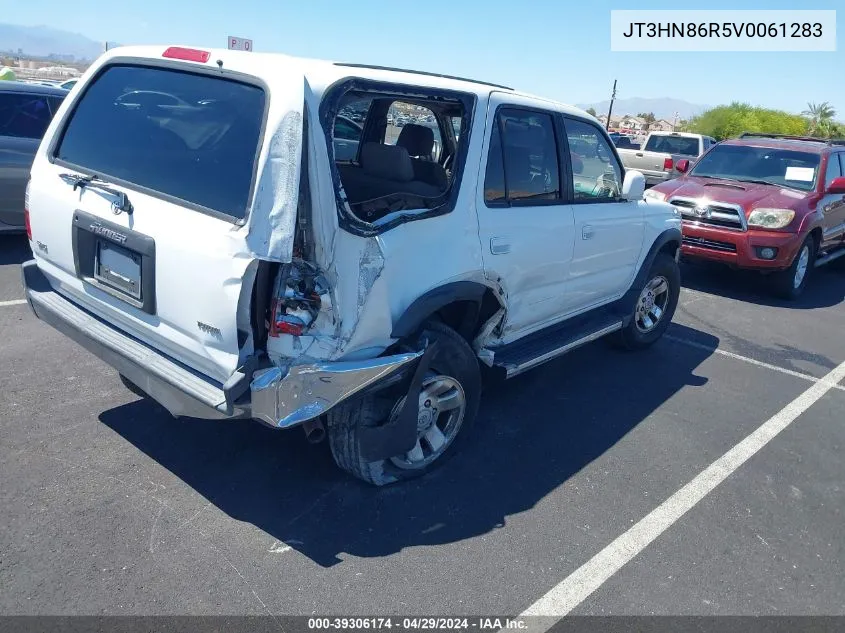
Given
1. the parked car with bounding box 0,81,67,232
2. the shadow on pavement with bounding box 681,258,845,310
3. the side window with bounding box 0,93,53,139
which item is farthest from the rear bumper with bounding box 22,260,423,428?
the shadow on pavement with bounding box 681,258,845,310

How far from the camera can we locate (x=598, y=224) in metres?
4.91

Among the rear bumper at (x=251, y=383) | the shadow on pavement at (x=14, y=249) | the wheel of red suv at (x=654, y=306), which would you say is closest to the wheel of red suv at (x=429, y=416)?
the rear bumper at (x=251, y=383)

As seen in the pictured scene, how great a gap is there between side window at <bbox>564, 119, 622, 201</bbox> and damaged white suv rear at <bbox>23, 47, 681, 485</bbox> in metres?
0.17

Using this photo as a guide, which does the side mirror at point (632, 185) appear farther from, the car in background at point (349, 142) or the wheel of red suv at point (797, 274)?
the wheel of red suv at point (797, 274)

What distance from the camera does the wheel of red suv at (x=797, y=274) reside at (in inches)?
331

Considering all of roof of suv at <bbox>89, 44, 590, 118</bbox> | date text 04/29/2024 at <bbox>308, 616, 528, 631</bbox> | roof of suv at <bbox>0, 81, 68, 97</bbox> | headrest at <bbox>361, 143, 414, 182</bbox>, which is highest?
roof of suv at <bbox>89, 44, 590, 118</bbox>

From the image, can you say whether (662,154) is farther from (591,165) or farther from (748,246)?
(591,165)

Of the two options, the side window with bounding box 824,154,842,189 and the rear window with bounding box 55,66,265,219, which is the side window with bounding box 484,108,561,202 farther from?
the side window with bounding box 824,154,842,189

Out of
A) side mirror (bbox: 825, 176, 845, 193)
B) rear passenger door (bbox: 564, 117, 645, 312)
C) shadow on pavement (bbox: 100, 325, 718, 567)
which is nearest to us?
shadow on pavement (bbox: 100, 325, 718, 567)

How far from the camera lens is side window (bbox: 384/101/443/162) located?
181 inches

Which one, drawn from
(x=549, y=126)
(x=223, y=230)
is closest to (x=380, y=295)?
(x=223, y=230)

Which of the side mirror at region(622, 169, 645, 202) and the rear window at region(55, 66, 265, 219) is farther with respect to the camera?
the side mirror at region(622, 169, 645, 202)

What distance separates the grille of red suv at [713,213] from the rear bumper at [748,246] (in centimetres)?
9

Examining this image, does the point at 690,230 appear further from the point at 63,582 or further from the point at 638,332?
the point at 63,582
